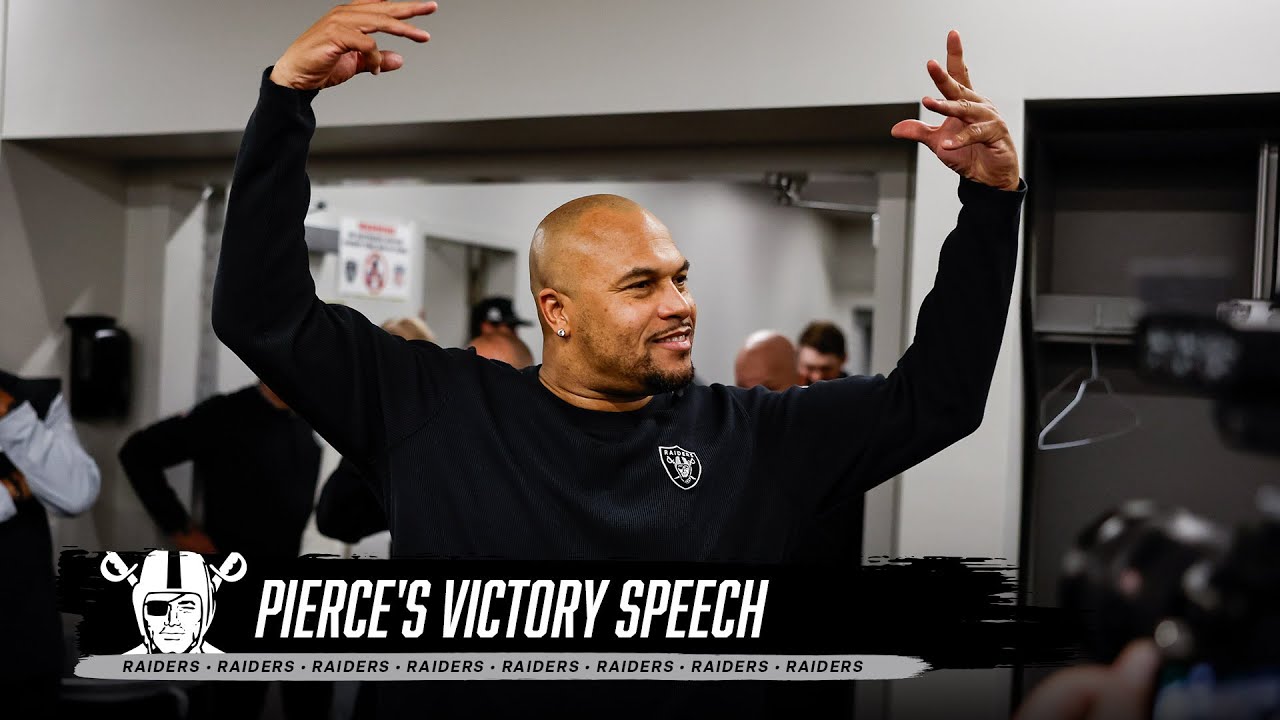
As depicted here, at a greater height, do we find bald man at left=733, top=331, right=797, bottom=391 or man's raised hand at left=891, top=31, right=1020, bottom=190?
man's raised hand at left=891, top=31, right=1020, bottom=190

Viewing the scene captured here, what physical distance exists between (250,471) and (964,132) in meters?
2.50

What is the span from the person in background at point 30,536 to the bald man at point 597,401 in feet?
4.76

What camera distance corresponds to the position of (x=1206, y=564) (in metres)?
0.32

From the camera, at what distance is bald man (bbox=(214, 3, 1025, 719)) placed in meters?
1.23

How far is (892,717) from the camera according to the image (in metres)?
2.17

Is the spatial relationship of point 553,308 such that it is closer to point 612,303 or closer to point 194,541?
point 612,303

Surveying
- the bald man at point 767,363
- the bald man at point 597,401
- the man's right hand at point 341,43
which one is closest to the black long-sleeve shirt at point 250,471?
the bald man at point 767,363

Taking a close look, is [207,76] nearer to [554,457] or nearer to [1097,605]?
[554,457]

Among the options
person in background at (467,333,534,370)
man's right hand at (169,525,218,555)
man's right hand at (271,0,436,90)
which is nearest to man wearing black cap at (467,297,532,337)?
person in background at (467,333,534,370)

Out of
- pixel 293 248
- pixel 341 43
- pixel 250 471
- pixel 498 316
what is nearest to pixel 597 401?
pixel 293 248

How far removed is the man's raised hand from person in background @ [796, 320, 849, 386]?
6.94ft

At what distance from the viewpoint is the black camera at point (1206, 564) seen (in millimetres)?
309

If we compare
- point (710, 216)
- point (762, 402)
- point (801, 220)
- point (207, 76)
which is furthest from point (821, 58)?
point (801, 220)

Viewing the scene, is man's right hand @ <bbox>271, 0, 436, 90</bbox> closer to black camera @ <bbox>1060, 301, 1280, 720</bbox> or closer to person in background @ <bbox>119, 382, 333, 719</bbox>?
black camera @ <bbox>1060, 301, 1280, 720</bbox>
